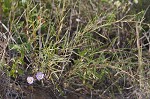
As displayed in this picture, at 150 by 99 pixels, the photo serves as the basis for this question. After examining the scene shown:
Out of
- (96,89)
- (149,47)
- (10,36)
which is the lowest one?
(96,89)

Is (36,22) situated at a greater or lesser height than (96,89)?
greater

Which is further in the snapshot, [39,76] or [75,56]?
[75,56]

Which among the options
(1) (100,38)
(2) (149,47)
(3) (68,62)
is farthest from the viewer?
(1) (100,38)

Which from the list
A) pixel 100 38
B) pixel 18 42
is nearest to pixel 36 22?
pixel 18 42

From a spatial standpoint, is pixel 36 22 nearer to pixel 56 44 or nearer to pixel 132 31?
pixel 56 44

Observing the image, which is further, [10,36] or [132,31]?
[132,31]

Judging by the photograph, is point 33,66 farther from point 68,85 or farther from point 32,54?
point 68,85

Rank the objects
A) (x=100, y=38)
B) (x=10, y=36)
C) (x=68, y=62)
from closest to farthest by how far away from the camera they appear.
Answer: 1. (x=10, y=36)
2. (x=68, y=62)
3. (x=100, y=38)

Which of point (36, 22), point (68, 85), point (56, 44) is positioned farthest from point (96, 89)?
point (36, 22)

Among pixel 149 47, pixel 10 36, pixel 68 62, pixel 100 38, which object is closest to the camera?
pixel 10 36
